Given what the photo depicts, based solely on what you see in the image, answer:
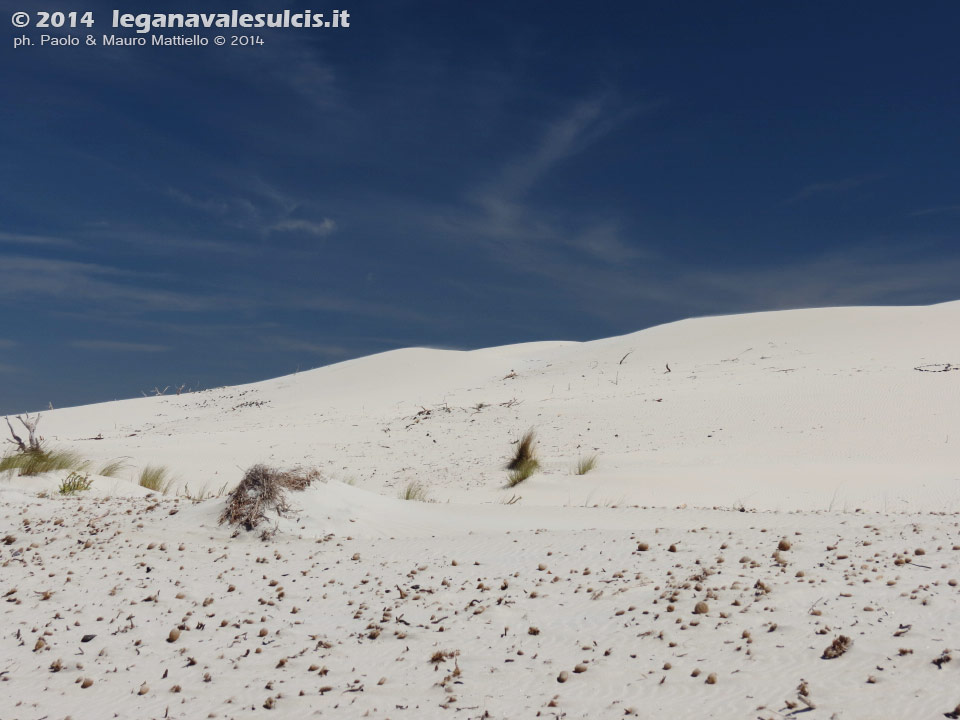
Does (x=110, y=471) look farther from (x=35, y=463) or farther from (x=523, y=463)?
(x=523, y=463)

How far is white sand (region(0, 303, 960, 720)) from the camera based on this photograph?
4.12 metres

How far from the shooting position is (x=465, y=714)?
395cm

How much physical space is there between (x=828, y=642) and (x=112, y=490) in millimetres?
9497

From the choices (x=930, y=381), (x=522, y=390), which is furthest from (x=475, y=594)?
(x=522, y=390)

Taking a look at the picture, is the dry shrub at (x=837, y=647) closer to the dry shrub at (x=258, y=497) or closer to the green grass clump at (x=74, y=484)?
the dry shrub at (x=258, y=497)

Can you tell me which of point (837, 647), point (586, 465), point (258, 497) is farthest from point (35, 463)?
point (837, 647)

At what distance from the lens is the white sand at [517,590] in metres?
4.12

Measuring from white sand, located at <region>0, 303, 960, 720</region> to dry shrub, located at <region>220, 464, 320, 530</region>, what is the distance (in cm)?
22

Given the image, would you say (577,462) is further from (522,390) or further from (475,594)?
(522,390)

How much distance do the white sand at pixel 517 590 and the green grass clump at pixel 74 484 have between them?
0.19 m

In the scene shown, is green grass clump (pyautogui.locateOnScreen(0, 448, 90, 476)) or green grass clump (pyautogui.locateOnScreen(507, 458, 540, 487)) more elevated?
green grass clump (pyautogui.locateOnScreen(0, 448, 90, 476))

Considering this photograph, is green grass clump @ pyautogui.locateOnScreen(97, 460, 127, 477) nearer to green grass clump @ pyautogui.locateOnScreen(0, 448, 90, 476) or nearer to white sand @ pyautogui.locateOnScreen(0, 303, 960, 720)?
green grass clump @ pyautogui.locateOnScreen(0, 448, 90, 476)

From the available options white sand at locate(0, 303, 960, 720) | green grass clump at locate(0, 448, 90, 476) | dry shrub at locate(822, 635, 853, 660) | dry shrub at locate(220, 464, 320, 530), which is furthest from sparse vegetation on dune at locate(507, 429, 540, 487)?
dry shrub at locate(822, 635, 853, 660)

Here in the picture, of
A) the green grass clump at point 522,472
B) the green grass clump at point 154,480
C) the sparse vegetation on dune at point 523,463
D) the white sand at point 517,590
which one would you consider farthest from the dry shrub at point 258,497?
the sparse vegetation on dune at point 523,463
